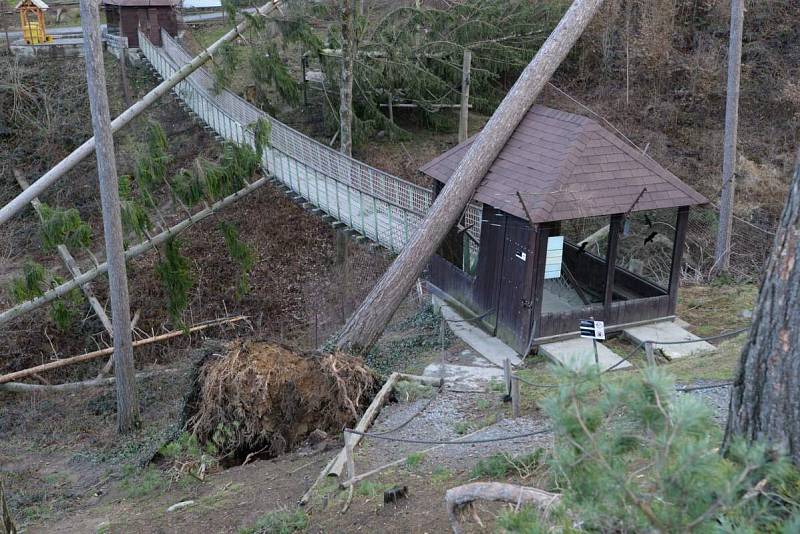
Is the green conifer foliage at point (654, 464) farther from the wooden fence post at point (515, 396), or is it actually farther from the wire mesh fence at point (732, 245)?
the wire mesh fence at point (732, 245)

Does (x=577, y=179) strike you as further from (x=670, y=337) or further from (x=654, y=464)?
(x=654, y=464)

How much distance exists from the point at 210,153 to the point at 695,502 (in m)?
22.8

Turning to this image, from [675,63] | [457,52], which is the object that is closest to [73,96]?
[457,52]

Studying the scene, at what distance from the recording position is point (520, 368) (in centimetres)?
923

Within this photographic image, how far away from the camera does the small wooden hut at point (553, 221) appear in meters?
9.28

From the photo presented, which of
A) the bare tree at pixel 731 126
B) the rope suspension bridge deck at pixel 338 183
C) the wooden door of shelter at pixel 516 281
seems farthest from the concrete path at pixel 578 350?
the bare tree at pixel 731 126

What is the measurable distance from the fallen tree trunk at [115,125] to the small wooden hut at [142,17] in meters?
13.7

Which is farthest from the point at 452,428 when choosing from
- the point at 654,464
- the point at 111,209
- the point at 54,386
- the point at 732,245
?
the point at 732,245

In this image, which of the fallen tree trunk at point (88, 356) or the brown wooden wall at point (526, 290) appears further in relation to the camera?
the fallen tree trunk at point (88, 356)

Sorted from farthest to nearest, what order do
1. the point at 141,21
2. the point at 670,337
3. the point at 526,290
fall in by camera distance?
the point at 141,21, the point at 670,337, the point at 526,290

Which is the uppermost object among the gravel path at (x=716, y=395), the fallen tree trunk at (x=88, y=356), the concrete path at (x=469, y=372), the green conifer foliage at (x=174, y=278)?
the gravel path at (x=716, y=395)

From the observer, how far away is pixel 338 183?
530 inches

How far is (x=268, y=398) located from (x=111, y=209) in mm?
4091

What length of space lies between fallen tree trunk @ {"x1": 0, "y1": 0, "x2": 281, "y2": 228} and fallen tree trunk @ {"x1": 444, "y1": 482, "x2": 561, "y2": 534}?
33.0 ft
